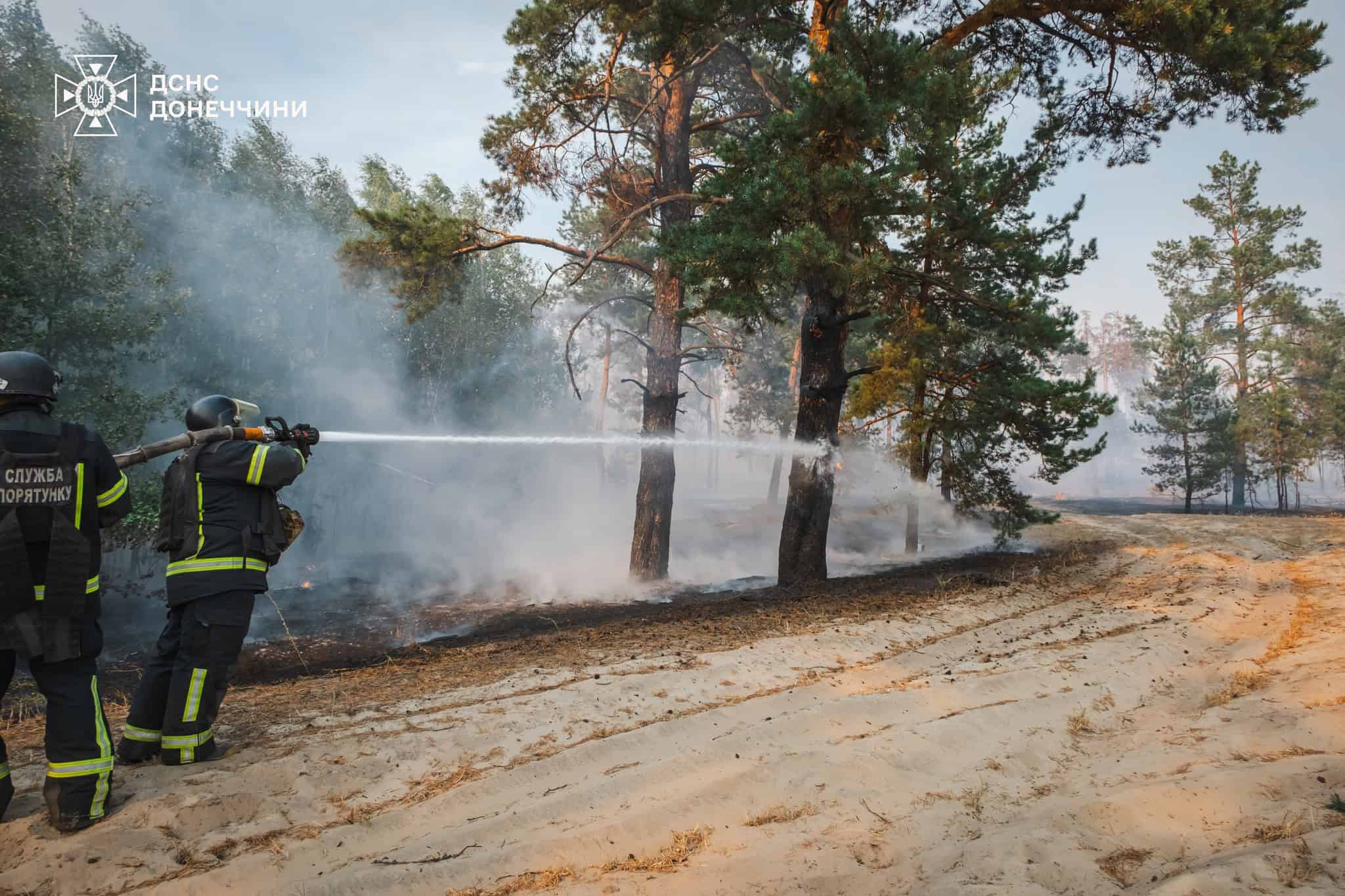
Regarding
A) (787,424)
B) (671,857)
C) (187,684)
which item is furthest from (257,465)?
(787,424)

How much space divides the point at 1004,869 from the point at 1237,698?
3.35 metres

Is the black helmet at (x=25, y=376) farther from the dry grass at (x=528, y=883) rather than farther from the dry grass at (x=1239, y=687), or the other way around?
the dry grass at (x=1239, y=687)

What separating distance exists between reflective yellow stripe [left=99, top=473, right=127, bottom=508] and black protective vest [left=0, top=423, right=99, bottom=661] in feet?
0.23

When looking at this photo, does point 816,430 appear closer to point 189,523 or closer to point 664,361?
point 664,361

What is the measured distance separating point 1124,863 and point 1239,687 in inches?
130

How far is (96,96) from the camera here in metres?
23.4

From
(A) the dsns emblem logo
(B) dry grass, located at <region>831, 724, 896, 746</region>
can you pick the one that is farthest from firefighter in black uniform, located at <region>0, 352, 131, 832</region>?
(A) the dsns emblem logo

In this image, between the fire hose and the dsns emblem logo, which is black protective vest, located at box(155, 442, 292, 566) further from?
the dsns emblem logo

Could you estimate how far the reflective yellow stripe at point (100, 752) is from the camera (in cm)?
339

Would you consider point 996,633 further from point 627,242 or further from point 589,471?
point 589,471

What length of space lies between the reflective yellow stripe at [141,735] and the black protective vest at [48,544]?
0.89 meters

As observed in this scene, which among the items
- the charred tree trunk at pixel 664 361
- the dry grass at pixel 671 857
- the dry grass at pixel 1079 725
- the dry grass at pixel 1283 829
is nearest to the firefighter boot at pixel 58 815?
the dry grass at pixel 671 857

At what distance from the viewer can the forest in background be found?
8227 millimetres

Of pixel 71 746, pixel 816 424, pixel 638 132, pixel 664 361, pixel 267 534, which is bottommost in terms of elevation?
pixel 71 746
